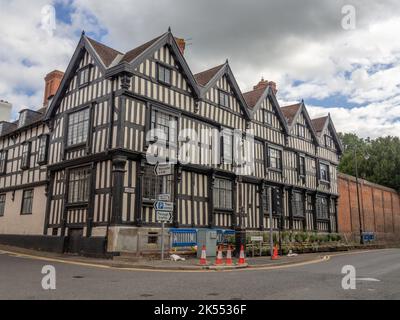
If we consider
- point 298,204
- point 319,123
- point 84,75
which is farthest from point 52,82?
point 319,123

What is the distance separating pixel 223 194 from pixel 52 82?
15614mm

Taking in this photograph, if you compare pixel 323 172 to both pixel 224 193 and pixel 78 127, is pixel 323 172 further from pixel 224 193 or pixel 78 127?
pixel 78 127

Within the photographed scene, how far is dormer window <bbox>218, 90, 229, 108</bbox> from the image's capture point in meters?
22.3

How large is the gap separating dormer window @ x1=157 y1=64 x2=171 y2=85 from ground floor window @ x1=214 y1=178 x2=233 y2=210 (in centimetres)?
612

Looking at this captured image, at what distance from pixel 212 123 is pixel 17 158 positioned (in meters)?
13.9

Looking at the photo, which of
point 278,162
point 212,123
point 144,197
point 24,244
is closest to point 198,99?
point 212,123

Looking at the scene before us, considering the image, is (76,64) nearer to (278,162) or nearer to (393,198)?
(278,162)

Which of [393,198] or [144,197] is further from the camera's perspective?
[393,198]

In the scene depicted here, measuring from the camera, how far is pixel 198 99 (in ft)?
67.3

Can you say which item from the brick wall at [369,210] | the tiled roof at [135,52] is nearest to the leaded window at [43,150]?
the tiled roof at [135,52]

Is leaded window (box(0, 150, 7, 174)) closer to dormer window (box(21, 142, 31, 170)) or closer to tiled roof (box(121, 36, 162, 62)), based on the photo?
dormer window (box(21, 142, 31, 170))

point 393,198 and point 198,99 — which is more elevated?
point 198,99

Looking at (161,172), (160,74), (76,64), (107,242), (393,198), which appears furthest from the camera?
(393,198)

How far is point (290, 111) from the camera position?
30000mm
